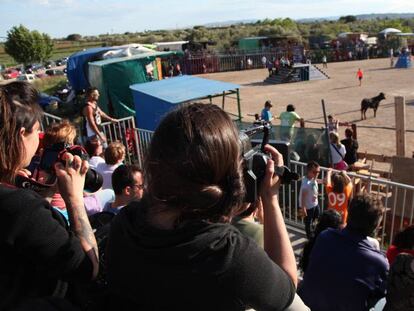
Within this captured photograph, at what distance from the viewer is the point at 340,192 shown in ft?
17.7

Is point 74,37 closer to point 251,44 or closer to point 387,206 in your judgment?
point 251,44

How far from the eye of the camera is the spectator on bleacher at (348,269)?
9.17 feet

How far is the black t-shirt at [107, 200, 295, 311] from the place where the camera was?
1.28m

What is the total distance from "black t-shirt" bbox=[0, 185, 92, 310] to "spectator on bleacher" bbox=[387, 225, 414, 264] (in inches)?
103

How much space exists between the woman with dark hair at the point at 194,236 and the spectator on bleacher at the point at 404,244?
89.9 inches

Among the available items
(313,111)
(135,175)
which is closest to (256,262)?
(135,175)

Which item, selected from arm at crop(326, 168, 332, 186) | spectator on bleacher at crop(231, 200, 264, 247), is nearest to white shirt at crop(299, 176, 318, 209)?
arm at crop(326, 168, 332, 186)

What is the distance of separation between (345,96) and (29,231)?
2281 cm

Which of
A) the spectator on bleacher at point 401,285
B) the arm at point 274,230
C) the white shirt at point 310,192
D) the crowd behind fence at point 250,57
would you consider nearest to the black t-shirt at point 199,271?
the arm at point 274,230

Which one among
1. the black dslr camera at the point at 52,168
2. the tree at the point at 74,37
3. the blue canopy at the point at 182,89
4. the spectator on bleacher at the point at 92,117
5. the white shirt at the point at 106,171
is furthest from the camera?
the tree at the point at 74,37

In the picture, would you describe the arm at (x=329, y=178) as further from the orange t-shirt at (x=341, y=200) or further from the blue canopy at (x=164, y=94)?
the blue canopy at (x=164, y=94)

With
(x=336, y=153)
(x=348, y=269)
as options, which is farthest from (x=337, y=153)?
(x=348, y=269)

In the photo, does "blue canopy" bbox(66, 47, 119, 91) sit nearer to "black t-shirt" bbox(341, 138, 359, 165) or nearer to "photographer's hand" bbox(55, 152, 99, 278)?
"black t-shirt" bbox(341, 138, 359, 165)

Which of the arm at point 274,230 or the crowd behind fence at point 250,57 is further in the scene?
the crowd behind fence at point 250,57
